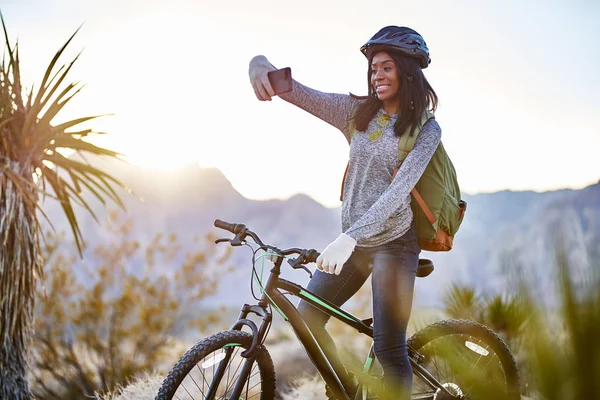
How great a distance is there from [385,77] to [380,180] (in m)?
0.51

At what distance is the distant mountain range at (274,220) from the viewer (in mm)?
879

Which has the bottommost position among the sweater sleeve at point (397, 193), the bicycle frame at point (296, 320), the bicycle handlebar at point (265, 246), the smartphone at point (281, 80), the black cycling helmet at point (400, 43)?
the bicycle frame at point (296, 320)

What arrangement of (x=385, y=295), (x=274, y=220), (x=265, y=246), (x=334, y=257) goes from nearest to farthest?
1. (x=334, y=257)
2. (x=265, y=246)
3. (x=385, y=295)
4. (x=274, y=220)

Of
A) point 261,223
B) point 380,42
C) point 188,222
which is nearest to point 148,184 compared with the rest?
point 188,222

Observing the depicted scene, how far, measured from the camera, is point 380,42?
296 centimetres

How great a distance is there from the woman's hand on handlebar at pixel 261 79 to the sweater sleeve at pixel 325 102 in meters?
0.13

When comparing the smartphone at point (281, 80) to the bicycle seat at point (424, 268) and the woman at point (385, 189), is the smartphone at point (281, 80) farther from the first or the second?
the bicycle seat at point (424, 268)

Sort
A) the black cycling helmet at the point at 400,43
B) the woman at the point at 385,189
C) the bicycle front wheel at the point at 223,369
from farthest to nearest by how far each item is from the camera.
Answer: the black cycling helmet at the point at 400,43, the woman at the point at 385,189, the bicycle front wheel at the point at 223,369

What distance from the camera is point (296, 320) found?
111 inches

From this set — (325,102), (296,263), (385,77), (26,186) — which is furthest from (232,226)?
(26,186)

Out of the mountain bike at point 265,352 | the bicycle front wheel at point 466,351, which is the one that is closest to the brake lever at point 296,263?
the mountain bike at point 265,352

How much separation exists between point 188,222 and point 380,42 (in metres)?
28.4

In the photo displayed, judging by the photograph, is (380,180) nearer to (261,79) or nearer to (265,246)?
(265,246)

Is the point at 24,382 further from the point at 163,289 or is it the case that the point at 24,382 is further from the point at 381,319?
the point at 163,289
